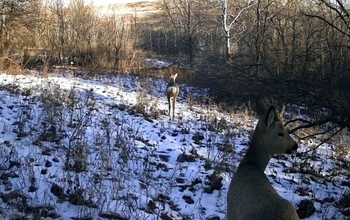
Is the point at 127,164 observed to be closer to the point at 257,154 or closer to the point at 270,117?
the point at 257,154

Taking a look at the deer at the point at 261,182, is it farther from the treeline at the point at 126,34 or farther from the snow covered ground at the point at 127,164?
the treeline at the point at 126,34

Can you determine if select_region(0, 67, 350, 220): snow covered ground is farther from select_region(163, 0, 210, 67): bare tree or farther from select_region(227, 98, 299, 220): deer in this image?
select_region(163, 0, 210, 67): bare tree

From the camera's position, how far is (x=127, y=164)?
7.43 metres

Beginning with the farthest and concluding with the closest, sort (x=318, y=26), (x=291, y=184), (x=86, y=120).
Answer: (x=318, y=26) → (x=86, y=120) → (x=291, y=184)

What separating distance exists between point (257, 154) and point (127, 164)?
293 centimetres

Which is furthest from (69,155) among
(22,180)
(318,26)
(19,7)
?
(19,7)

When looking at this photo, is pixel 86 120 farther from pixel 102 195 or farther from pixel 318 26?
pixel 318 26

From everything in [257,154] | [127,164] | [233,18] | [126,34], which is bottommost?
[127,164]

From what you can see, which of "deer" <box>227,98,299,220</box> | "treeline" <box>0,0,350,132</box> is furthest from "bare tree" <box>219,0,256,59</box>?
"deer" <box>227,98,299,220</box>

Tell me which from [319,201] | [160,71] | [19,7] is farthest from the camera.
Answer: [160,71]

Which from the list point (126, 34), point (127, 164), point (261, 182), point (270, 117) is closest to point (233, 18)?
point (126, 34)

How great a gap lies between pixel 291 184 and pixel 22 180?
4.42 metres

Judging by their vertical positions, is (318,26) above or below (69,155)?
above

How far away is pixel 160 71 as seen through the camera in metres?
23.7
